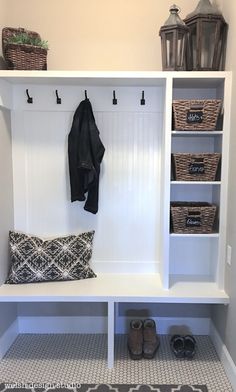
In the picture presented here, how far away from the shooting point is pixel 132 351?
8.23ft

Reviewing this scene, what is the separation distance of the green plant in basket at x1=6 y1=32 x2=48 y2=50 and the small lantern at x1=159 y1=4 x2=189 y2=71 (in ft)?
2.77

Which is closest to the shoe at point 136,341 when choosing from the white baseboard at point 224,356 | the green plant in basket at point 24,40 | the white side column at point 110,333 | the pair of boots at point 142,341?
the pair of boots at point 142,341

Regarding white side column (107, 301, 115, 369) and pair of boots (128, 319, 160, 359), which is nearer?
white side column (107, 301, 115, 369)

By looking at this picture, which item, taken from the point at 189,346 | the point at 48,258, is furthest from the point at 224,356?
the point at 48,258

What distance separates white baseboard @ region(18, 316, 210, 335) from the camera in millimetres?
2848

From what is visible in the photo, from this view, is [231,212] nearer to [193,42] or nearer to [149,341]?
[149,341]

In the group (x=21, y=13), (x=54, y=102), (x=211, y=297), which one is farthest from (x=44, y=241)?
(x=21, y=13)

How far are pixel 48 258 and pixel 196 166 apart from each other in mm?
1285

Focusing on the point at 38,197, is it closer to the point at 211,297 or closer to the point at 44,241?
the point at 44,241

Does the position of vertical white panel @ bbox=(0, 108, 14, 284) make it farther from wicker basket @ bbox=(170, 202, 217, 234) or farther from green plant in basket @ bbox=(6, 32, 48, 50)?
wicker basket @ bbox=(170, 202, 217, 234)

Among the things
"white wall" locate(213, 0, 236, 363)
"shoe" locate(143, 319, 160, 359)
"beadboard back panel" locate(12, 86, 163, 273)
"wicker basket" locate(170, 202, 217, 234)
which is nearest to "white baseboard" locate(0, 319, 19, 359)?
"beadboard back panel" locate(12, 86, 163, 273)

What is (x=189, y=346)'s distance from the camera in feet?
8.33

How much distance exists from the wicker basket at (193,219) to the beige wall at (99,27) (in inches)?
44.2

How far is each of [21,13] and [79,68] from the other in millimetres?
596
